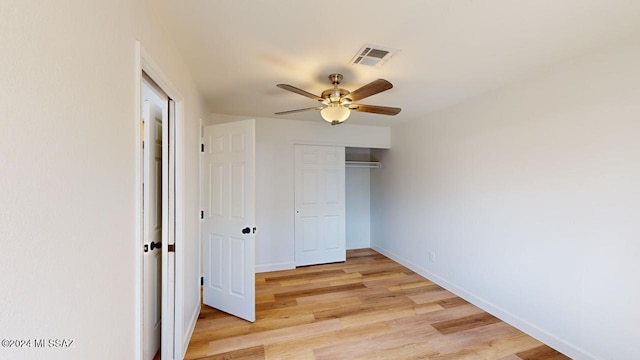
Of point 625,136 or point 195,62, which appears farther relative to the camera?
point 195,62

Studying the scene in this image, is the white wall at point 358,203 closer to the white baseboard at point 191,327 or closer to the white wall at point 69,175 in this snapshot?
the white baseboard at point 191,327

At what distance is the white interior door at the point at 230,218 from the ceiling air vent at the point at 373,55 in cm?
120

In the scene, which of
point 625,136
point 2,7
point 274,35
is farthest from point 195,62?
point 625,136

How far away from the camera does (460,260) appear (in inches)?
121

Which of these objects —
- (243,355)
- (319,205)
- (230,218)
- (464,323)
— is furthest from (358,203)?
(243,355)

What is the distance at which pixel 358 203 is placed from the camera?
5.11m

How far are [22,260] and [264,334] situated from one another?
2.14 metres

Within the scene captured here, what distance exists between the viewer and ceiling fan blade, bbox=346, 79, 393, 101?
185 centimetres

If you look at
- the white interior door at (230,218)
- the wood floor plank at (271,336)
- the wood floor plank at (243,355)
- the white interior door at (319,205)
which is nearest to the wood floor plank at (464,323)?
the wood floor plank at (271,336)

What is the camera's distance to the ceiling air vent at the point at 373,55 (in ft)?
5.93


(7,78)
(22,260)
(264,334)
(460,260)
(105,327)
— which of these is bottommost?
(264,334)

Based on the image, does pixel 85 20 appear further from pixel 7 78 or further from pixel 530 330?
pixel 530 330

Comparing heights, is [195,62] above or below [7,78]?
above

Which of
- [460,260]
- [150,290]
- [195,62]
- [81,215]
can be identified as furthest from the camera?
[460,260]
